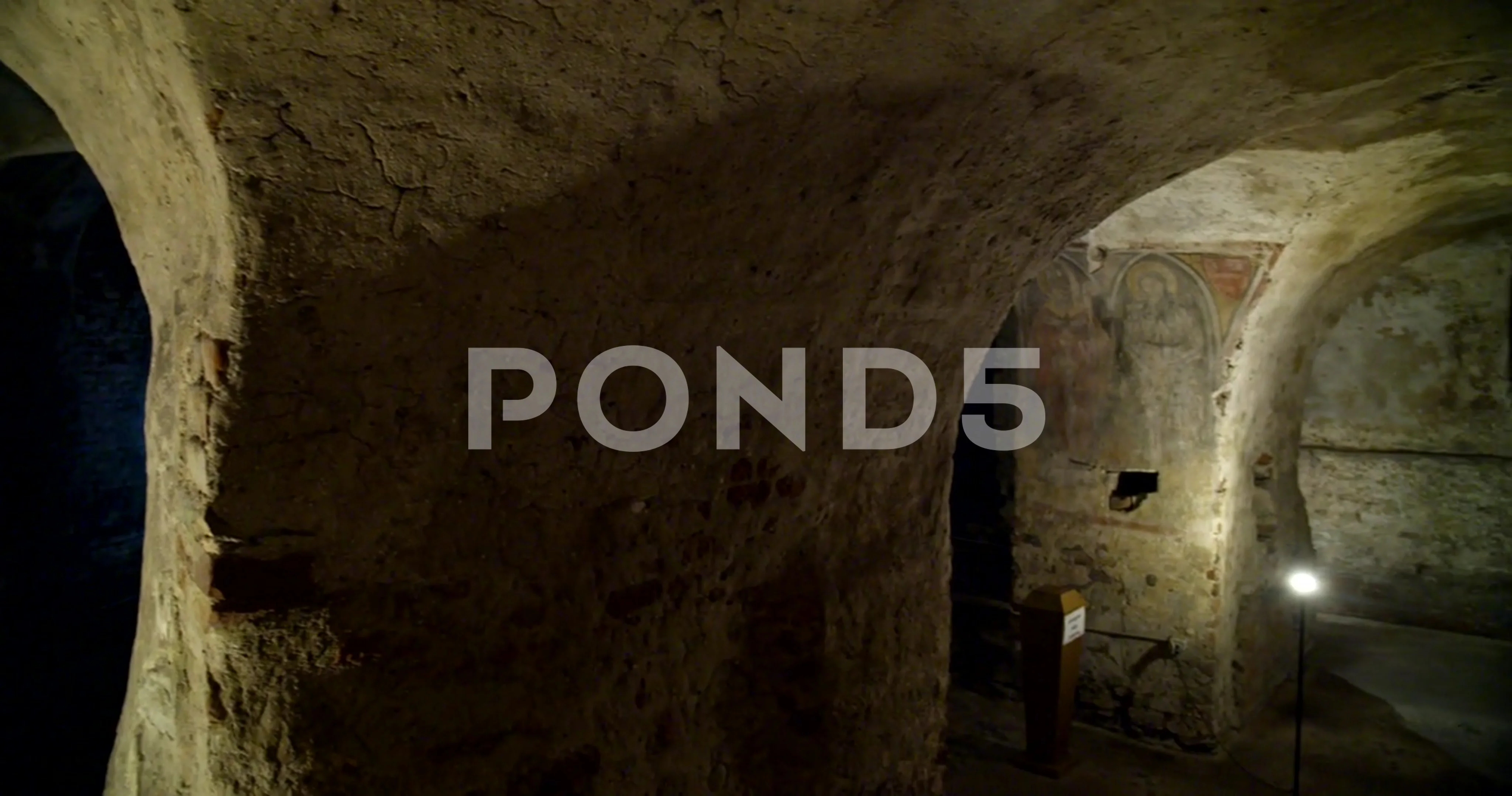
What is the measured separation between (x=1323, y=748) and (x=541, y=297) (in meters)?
5.42

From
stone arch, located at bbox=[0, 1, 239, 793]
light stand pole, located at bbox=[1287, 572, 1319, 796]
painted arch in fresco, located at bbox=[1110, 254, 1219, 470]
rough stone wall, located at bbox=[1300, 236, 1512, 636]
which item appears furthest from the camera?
rough stone wall, located at bbox=[1300, 236, 1512, 636]

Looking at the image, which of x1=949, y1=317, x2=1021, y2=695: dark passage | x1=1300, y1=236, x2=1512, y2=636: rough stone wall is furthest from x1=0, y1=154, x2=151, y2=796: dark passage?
x1=1300, y1=236, x2=1512, y2=636: rough stone wall

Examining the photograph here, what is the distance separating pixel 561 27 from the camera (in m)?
1.27

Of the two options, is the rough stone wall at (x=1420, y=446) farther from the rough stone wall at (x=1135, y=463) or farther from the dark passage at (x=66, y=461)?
the dark passage at (x=66, y=461)

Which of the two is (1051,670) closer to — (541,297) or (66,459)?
(541,297)

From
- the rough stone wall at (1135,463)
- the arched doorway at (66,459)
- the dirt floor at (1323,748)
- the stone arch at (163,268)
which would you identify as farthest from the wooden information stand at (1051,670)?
the arched doorway at (66,459)

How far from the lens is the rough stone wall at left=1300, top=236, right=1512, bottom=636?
6953mm

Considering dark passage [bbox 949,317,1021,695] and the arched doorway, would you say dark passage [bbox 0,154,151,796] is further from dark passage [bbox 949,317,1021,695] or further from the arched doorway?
dark passage [bbox 949,317,1021,695]

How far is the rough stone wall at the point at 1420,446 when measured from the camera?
22.8 feet

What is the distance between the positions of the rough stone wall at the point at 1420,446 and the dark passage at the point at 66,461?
28.4ft

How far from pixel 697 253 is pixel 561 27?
553 mm

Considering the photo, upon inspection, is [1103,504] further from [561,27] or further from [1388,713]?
[561,27]

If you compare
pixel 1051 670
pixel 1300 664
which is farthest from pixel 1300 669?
pixel 1051 670

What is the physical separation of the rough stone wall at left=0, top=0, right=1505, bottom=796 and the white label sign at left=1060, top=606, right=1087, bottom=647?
8.27 feet
